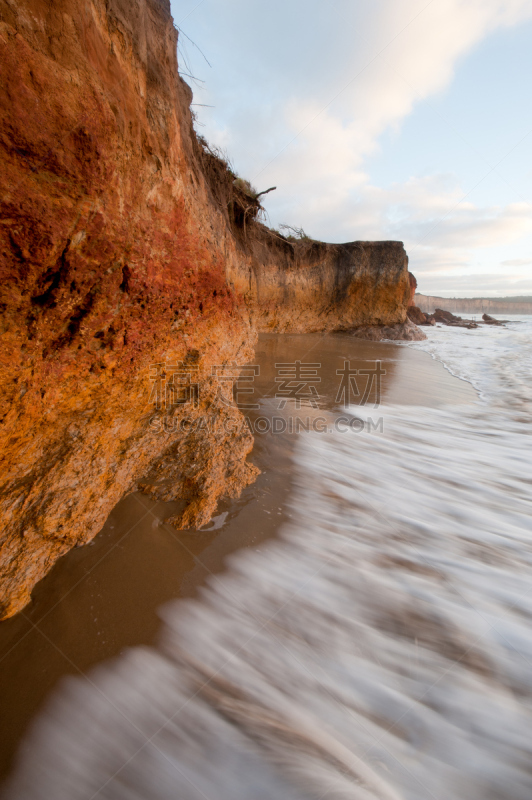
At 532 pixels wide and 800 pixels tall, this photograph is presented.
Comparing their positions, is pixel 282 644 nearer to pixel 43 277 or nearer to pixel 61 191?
pixel 43 277

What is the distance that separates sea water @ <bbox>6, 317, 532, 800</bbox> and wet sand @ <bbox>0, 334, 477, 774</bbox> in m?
0.07

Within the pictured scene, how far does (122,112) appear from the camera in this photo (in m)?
1.67

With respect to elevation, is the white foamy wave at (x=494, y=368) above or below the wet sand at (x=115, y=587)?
above

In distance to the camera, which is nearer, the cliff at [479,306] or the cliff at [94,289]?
the cliff at [94,289]

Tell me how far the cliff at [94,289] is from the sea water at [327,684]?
0.51 m

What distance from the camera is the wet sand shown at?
1.09 meters

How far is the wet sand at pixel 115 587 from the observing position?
1093mm

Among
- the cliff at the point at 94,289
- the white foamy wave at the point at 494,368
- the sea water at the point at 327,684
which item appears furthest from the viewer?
the white foamy wave at the point at 494,368

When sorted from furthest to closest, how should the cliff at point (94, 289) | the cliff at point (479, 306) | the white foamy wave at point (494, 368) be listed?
1. the cliff at point (479, 306)
2. the white foamy wave at point (494, 368)
3. the cliff at point (94, 289)

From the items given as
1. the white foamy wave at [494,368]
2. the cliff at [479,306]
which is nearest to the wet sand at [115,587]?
the white foamy wave at [494,368]

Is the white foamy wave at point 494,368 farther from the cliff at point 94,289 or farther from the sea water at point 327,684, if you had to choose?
the cliff at point 94,289

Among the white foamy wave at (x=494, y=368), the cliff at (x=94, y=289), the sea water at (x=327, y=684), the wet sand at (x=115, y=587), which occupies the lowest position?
the sea water at (x=327, y=684)

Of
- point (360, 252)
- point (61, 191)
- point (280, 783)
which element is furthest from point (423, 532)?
point (360, 252)

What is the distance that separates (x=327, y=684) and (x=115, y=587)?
0.97m
